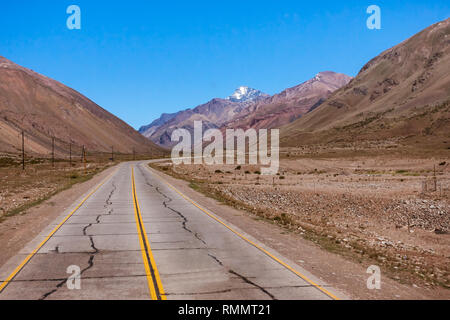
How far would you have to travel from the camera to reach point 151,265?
9.94 m

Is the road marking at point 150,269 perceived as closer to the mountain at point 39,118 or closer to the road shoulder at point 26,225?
the road shoulder at point 26,225

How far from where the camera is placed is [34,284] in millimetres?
8445

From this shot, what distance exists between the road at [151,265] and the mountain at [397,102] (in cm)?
8115

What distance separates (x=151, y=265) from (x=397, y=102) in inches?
5382

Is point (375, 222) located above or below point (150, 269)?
below

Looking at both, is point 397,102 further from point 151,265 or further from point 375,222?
point 151,265

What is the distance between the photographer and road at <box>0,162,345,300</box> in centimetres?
800

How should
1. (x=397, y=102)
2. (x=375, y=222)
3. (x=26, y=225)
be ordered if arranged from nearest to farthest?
(x=26, y=225) → (x=375, y=222) → (x=397, y=102)

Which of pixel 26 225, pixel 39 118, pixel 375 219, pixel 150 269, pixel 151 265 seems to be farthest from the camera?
pixel 39 118

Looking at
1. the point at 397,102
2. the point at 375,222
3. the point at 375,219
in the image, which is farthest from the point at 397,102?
the point at 375,222

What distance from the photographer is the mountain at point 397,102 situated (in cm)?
10270

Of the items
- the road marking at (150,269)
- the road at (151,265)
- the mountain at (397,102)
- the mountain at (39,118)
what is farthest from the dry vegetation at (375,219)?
the mountain at (39,118)

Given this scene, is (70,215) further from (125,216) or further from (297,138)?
(297,138)

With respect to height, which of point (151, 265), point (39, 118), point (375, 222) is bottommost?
point (375, 222)
